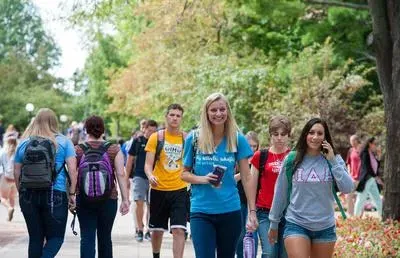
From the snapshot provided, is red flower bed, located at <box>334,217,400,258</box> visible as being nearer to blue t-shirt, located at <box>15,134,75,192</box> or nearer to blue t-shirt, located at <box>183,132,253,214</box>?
blue t-shirt, located at <box>183,132,253,214</box>

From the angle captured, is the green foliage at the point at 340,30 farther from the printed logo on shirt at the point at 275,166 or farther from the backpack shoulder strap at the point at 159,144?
the printed logo on shirt at the point at 275,166

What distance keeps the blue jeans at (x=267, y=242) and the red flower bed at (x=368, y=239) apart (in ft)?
5.78

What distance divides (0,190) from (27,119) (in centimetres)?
4665

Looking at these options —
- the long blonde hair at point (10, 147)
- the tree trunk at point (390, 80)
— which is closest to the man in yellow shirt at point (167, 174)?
the tree trunk at point (390, 80)

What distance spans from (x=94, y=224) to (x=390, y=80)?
222 inches

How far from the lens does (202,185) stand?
7.28 m

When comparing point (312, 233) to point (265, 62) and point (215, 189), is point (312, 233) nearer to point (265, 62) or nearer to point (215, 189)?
point (215, 189)

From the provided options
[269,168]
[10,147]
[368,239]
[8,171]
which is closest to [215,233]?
[269,168]

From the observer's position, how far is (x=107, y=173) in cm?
886

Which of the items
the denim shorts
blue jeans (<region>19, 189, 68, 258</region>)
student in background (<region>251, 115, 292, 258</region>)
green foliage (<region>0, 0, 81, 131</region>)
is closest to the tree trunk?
student in background (<region>251, 115, 292, 258</region>)

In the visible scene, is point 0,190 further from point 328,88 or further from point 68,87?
point 68,87

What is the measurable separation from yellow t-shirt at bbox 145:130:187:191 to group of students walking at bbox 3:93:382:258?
0.04 feet

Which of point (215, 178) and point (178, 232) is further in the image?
point (178, 232)

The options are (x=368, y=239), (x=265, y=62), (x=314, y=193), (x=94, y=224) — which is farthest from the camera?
(x=265, y=62)
